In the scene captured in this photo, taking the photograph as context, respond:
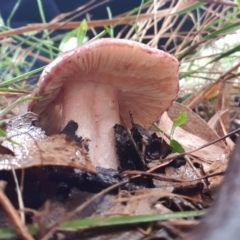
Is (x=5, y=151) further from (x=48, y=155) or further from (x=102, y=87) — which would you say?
Answer: (x=102, y=87)

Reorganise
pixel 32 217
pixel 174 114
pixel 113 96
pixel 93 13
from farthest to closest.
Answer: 1. pixel 93 13
2. pixel 174 114
3. pixel 113 96
4. pixel 32 217

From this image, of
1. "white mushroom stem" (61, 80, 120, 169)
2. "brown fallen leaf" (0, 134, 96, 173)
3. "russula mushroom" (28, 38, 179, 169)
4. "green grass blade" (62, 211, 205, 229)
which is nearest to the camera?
"green grass blade" (62, 211, 205, 229)

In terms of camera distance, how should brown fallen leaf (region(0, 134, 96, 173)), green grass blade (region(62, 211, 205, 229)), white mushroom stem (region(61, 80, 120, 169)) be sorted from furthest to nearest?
white mushroom stem (region(61, 80, 120, 169)) → brown fallen leaf (region(0, 134, 96, 173)) → green grass blade (region(62, 211, 205, 229))

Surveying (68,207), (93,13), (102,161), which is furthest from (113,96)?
(93,13)

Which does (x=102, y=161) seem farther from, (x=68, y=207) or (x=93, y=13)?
(x=93, y=13)

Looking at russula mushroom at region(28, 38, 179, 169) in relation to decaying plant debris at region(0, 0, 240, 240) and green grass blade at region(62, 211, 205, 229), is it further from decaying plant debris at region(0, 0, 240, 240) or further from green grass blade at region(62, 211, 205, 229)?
green grass blade at region(62, 211, 205, 229)

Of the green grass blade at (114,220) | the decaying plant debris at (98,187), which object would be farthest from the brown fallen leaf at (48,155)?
the green grass blade at (114,220)

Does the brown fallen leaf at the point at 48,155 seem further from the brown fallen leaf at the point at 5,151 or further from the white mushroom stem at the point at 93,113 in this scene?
the white mushroom stem at the point at 93,113

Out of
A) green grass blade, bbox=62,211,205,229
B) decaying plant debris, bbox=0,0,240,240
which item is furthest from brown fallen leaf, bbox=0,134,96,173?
green grass blade, bbox=62,211,205,229
